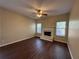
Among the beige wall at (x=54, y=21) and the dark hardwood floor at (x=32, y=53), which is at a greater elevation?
the beige wall at (x=54, y=21)

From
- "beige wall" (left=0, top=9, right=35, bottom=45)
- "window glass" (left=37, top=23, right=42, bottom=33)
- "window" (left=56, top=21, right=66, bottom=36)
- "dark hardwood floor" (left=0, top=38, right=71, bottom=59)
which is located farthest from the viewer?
"window glass" (left=37, top=23, right=42, bottom=33)

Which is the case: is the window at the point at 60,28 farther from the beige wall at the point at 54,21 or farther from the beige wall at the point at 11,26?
the beige wall at the point at 11,26

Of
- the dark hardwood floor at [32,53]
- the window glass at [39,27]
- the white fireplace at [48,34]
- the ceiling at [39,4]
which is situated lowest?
the dark hardwood floor at [32,53]

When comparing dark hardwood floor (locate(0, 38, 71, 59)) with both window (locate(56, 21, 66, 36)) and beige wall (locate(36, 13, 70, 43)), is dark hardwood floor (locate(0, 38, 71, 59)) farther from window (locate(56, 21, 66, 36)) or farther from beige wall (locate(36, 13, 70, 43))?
window (locate(56, 21, 66, 36))

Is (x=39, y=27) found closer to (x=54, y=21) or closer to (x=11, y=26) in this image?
(x=54, y=21)

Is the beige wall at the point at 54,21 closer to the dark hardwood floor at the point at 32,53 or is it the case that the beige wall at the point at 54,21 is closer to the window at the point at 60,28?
the window at the point at 60,28

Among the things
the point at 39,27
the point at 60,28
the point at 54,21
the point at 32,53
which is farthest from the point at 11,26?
the point at 60,28

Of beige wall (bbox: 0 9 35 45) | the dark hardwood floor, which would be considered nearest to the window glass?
beige wall (bbox: 0 9 35 45)

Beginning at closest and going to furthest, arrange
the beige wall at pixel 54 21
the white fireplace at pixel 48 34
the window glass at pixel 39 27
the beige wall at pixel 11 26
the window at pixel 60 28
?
the beige wall at pixel 11 26 < the beige wall at pixel 54 21 < the window at pixel 60 28 < the white fireplace at pixel 48 34 < the window glass at pixel 39 27

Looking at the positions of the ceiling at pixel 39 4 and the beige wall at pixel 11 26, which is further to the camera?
the beige wall at pixel 11 26

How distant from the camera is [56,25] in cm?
558

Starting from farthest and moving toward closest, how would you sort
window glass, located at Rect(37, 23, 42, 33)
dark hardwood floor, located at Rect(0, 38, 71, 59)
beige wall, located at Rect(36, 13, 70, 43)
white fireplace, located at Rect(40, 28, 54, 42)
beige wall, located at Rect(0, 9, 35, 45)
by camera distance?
window glass, located at Rect(37, 23, 42, 33), white fireplace, located at Rect(40, 28, 54, 42), beige wall, located at Rect(36, 13, 70, 43), beige wall, located at Rect(0, 9, 35, 45), dark hardwood floor, located at Rect(0, 38, 71, 59)

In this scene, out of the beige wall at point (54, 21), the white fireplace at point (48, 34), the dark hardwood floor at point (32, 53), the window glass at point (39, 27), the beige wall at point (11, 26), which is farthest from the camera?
the window glass at point (39, 27)

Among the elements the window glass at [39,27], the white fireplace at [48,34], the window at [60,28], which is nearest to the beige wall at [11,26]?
the white fireplace at [48,34]
